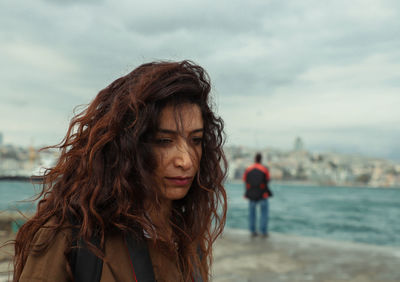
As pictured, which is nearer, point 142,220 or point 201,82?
point 142,220

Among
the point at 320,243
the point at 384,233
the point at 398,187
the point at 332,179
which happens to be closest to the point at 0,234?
the point at 320,243

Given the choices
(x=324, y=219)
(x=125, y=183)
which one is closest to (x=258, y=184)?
(x=125, y=183)

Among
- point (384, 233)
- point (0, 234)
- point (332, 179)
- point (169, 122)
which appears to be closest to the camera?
point (169, 122)

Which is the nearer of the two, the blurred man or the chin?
the chin

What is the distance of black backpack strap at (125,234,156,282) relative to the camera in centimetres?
136

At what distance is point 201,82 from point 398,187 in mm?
144887

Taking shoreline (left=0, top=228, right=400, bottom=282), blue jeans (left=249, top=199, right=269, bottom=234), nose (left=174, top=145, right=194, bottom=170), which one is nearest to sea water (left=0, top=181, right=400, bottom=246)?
nose (left=174, top=145, right=194, bottom=170)

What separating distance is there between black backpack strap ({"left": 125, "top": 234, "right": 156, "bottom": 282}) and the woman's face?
0.24m

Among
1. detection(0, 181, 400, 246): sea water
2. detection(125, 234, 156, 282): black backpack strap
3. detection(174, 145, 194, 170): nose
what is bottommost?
detection(0, 181, 400, 246): sea water

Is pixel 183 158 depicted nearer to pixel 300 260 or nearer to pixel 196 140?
pixel 196 140

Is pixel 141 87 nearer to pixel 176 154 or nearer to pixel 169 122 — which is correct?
pixel 169 122

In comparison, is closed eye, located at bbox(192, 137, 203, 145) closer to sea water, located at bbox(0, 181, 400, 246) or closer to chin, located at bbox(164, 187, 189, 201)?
chin, located at bbox(164, 187, 189, 201)

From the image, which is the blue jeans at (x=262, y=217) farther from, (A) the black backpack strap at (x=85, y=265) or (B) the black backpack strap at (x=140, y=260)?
(A) the black backpack strap at (x=85, y=265)

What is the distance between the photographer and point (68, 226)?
1.29 metres
